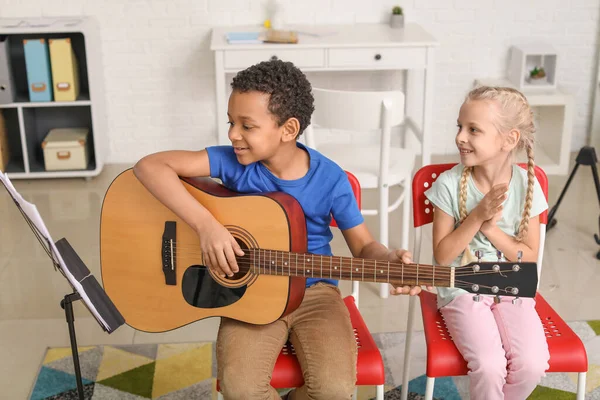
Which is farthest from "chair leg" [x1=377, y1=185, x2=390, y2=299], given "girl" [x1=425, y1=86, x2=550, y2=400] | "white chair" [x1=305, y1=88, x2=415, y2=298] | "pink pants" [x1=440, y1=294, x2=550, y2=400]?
"pink pants" [x1=440, y1=294, x2=550, y2=400]

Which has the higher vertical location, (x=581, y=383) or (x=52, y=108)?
(x=52, y=108)

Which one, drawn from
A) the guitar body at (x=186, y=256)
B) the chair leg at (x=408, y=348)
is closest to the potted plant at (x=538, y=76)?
the chair leg at (x=408, y=348)

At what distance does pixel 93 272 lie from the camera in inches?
122

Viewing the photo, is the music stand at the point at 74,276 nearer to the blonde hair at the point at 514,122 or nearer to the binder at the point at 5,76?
the blonde hair at the point at 514,122

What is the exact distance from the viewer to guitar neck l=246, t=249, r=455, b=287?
1722 mm

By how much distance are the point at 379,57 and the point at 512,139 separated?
180cm

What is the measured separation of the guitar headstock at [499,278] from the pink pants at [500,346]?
0.20m

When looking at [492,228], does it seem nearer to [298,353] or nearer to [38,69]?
[298,353]

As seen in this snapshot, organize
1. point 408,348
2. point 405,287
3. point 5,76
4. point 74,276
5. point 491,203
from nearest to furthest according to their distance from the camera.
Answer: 1. point 74,276
2. point 405,287
3. point 491,203
4. point 408,348
5. point 5,76

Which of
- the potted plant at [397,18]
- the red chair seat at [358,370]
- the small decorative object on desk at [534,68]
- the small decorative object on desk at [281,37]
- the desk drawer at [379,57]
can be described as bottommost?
the red chair seat at [358,370]

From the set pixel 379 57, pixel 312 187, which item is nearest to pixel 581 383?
pixel 312 187

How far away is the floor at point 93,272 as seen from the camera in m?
2.64

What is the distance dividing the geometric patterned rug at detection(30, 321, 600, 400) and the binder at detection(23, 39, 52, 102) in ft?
5.59

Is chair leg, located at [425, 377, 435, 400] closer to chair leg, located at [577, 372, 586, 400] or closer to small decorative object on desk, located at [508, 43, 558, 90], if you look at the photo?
chair leg, located at [577, 372, 586, 400]
